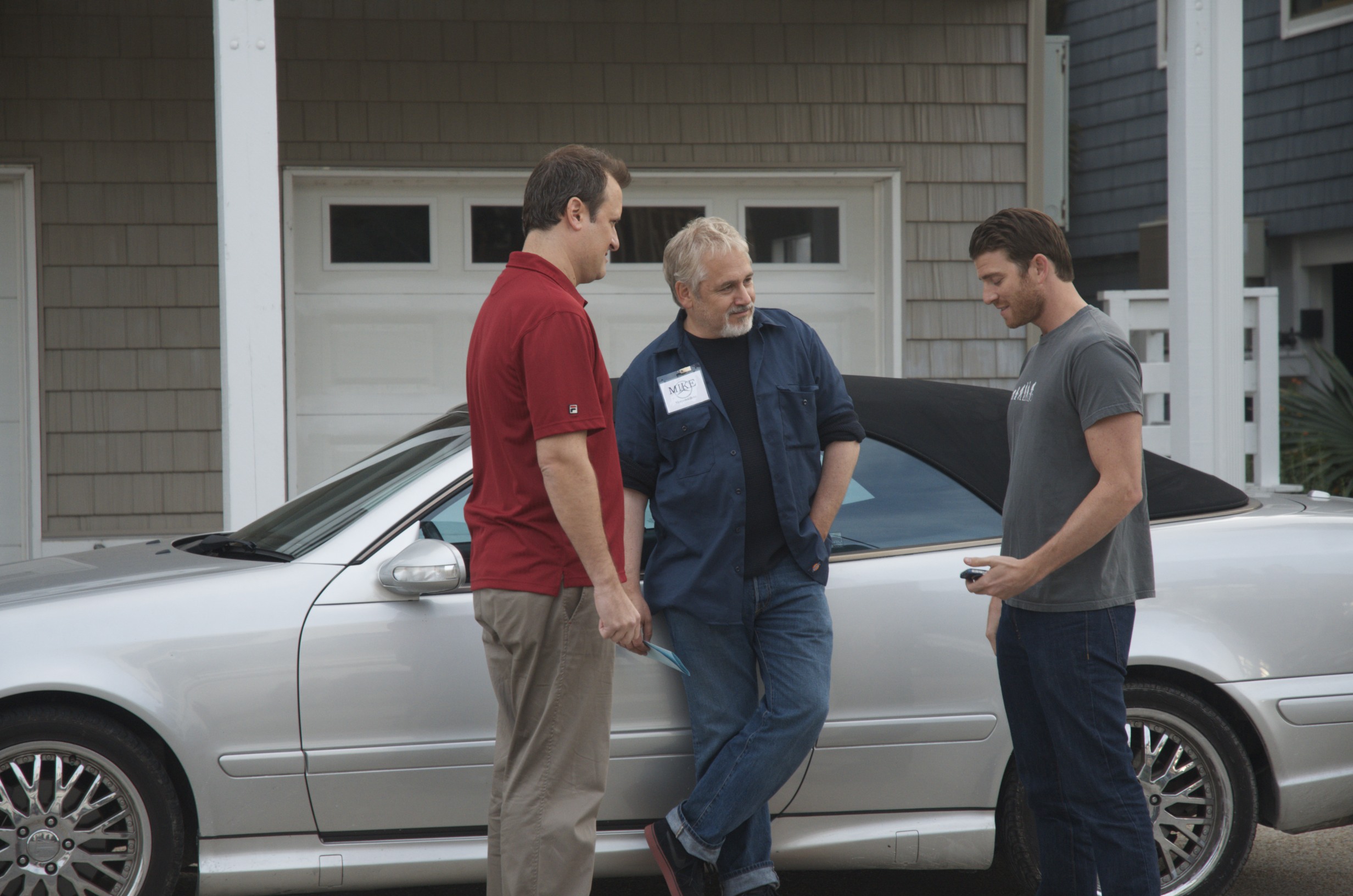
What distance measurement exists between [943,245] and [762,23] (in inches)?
66.0

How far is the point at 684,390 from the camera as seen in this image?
10.2 feet

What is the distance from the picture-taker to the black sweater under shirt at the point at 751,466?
122 inches

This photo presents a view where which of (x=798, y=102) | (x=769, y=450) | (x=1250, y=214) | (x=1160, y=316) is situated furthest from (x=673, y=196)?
(x=1250, y=214)

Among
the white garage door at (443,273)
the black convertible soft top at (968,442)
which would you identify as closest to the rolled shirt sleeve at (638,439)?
the black convertible soft top at (968,442)

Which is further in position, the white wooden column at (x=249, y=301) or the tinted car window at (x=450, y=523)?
the white wooden column at (x=249, y=301)

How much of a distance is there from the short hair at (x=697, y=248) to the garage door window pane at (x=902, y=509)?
76 centimetres

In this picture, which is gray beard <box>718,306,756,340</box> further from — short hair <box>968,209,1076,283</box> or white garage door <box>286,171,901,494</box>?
white garage door <box>286,171,901,494</box>

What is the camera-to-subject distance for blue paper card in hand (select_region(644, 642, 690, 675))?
2955mm

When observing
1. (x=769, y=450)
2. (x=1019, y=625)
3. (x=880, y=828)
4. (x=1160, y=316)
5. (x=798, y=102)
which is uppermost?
(x=798, y=102)

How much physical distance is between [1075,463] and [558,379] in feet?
3.67

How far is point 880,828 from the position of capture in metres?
3.36

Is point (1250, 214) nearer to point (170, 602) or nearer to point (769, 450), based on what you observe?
point (769, 450)

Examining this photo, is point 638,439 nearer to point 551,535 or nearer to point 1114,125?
point 551,535

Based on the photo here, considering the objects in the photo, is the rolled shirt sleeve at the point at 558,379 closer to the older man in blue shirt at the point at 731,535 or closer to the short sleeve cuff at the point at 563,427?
the short sleeve cuff at the point at 563,427
